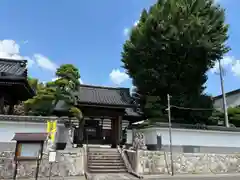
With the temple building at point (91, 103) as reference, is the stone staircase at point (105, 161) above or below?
below

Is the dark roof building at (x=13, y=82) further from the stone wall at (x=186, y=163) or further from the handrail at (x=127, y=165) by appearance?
the stone wall at (x=186, y=163)

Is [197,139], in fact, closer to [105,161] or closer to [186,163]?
[186,163]

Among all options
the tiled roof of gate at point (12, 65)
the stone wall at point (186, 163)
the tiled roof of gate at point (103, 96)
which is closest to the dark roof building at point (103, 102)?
the tiled roof of gate at point (103, 96)

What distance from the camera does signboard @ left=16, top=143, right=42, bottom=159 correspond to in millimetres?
8867

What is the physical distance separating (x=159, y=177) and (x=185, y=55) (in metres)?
10.0

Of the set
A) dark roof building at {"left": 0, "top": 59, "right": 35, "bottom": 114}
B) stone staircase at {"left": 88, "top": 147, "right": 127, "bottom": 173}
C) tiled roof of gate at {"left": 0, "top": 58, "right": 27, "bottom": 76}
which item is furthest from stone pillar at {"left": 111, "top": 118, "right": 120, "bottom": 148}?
tiled roof of gate at {"left": 0, "top": 58, "right": 27, "bottom": 76}

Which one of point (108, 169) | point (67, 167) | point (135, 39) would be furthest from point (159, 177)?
point (135, 39)

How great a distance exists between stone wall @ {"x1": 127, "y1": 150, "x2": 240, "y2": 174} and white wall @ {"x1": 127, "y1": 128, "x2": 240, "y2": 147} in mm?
733

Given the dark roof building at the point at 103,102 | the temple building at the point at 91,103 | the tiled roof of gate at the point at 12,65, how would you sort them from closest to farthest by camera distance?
the temple building at the point at 91,103, the tiled roof of gate at the point at 12,65, the dark roof building at the point at 103,102

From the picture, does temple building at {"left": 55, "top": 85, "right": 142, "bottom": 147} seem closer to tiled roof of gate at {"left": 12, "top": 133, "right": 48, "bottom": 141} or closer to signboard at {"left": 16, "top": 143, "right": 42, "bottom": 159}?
tiled roof of gate at {"left": 12, "top": 133, "right": 48, "bottom": 141}

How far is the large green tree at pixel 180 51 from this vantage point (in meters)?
16.9

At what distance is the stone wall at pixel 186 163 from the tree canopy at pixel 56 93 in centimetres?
492

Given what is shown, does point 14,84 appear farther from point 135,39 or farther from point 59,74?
point 135,39

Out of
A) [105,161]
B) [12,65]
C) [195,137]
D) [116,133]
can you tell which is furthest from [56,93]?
[195,137]
